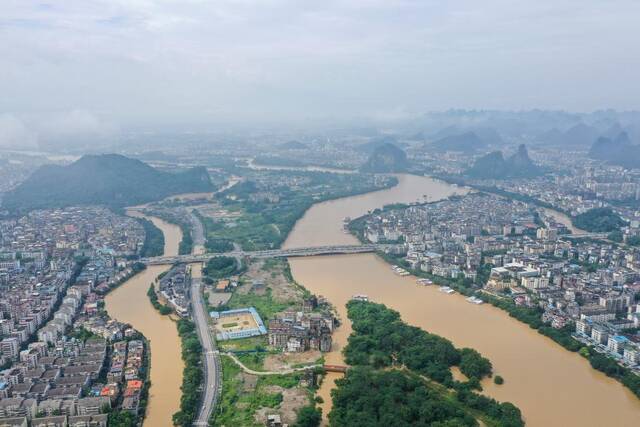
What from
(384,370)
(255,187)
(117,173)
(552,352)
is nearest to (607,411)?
(552,352)

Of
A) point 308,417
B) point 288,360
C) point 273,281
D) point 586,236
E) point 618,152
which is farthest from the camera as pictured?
point 618,152

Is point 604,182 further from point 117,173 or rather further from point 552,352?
point 117,173

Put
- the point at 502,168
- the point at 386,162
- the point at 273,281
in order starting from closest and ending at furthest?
the point at 273,281
the point at 502,168
the point at 386,162

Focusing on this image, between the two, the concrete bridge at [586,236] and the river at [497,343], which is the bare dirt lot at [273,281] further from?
the concrete bridge at [586,236]

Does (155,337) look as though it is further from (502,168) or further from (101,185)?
(502,168)

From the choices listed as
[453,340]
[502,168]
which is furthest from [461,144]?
[453,340]

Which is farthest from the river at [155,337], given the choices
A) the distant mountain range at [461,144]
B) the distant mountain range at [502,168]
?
the distant mountain range at [461,144]

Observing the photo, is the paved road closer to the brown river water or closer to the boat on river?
the brown river water
